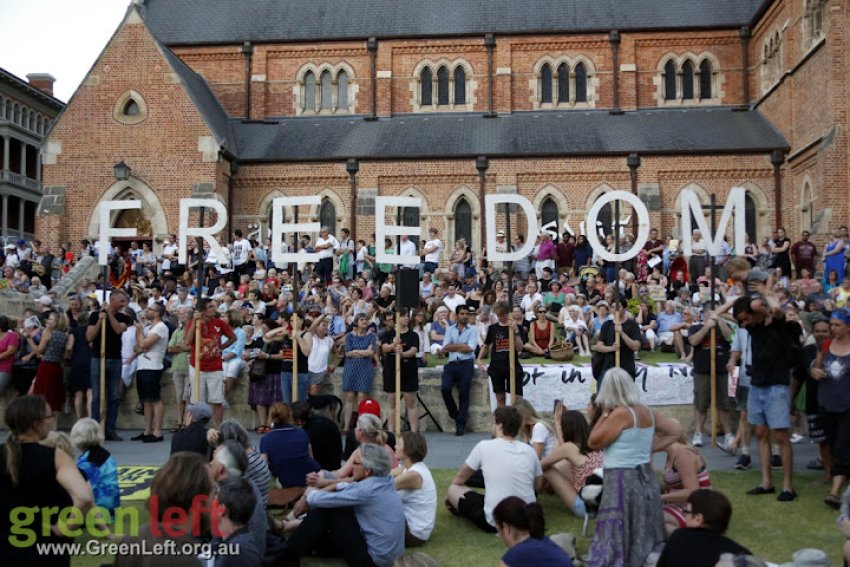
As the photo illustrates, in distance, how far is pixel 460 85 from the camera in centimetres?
3166

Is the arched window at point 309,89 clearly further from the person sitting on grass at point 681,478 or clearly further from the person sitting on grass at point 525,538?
the person sitting on grass at point 525,538

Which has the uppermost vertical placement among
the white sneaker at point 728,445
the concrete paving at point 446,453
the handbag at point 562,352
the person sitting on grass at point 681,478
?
the handbag at point 562,352

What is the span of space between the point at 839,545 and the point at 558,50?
2628 centimetres

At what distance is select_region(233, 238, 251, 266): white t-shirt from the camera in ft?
73.5

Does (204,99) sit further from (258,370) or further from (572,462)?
(572,462)

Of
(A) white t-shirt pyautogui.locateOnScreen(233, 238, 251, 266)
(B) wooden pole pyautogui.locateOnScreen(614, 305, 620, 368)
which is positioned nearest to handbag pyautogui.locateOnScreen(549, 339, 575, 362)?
(B) wooden pole pyautogui.locateOnScreen(614, 305, 620, 368)

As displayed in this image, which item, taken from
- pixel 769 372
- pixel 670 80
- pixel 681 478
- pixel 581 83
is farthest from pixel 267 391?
pixel 670 80

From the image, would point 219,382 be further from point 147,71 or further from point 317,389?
point 147,71

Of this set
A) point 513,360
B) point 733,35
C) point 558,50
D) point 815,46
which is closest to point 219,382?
point 513,360

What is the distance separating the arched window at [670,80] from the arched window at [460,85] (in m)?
7.42

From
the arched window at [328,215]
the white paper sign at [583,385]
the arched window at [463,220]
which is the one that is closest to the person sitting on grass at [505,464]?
the white paper sign at [583,385]

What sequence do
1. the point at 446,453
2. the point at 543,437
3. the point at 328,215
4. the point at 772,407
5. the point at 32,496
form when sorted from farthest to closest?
the point at 328,215, the point at 446,453, the point at 543,437, the point at 772,407, the point at 32,496

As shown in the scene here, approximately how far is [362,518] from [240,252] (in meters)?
16.2

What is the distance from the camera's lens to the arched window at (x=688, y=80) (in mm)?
30906
